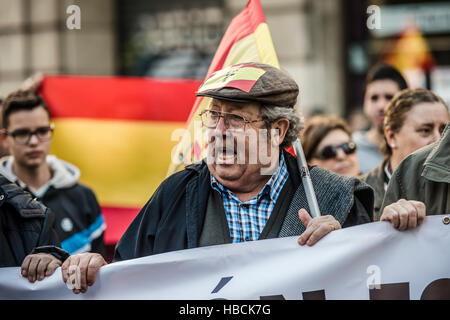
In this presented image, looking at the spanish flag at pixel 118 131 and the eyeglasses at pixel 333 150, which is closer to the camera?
the eyeglasses at pixel 333 150

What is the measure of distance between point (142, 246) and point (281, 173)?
69 centimetres

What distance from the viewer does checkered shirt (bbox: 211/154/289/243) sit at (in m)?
2.70

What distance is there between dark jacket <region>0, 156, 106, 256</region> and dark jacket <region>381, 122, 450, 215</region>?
1929mm

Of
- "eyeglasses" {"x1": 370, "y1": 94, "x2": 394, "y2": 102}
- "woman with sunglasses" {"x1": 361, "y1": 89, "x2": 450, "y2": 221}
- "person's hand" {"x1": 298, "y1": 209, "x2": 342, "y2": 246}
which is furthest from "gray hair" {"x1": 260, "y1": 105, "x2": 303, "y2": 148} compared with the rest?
"eyeglasses" {"x1": 370, "y1": 94, "x2": 394, "y2": 102}

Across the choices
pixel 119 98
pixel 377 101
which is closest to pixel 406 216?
pixel 377 101

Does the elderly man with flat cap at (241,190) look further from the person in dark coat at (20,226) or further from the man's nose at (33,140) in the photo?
the man's nose at (33,140)

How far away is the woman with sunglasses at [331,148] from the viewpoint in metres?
4.48

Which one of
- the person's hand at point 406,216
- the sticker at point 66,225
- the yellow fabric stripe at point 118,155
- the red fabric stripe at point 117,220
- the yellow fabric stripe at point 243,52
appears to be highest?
the yellow fabric stripe at point 243,52

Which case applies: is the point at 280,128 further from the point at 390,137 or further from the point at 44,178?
the point at 44,178

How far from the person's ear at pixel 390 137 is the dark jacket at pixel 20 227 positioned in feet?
6.62

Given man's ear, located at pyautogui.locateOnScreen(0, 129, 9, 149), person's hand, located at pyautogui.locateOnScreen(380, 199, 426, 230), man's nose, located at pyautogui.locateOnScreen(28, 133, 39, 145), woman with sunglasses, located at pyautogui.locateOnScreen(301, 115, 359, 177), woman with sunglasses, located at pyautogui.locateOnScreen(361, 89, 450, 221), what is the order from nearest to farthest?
person's hand, located at pyautogui.locateOnScreen(380, 199, 426, 230) < woman with sunglasses, located at pyautogui.locateOnScreen(361, 89, 450, 221) < man's nose, located at pyautogui.locateOnScreen(28, 133, 39, 145) < man's ear, located at pyautogui.locateOnScreen(0, 129, 9, 149) < woman with sunglasses, located at pyautogui.locateOnScreen(301, 115, 359, 177)

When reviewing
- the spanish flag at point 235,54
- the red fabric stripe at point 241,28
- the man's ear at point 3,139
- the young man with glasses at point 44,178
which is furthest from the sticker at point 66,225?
the red fabric stripe at point 241,28

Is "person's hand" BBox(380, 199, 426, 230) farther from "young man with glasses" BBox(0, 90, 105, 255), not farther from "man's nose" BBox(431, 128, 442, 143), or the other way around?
"young man with glasses" BBox(0, 90, 105, 255)

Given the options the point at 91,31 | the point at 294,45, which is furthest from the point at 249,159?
the point at 91,31
